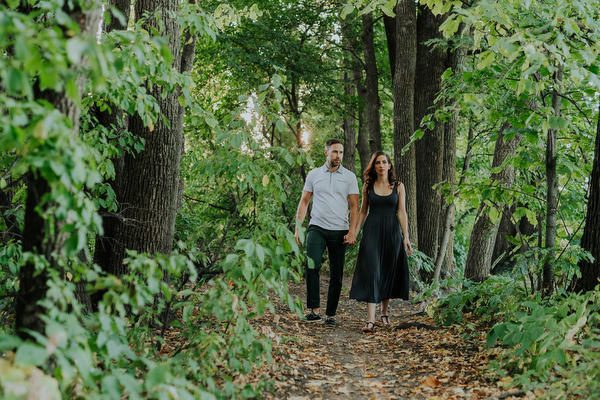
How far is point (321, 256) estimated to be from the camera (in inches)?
228

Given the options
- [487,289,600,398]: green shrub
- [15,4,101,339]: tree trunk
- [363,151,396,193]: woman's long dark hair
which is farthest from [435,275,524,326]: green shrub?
[15,4,101,339]: tree trunk

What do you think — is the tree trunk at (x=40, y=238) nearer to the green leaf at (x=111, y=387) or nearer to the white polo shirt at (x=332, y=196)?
the green leaf at (x=111, y=387)

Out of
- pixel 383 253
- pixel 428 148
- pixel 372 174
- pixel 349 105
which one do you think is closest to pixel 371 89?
pixel 349 105

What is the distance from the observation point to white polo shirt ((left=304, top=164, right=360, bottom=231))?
18.7 ft

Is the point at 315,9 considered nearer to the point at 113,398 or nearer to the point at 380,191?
the point at 380,191

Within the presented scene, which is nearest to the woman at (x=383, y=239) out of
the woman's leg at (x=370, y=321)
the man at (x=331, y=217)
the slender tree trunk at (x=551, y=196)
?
the woman's leg at (x=370, y=321)

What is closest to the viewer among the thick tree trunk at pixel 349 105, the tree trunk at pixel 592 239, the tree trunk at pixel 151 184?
the tree trunk at pixel 592 239

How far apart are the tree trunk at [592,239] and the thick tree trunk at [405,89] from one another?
4.39 metres

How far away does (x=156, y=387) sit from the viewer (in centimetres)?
198

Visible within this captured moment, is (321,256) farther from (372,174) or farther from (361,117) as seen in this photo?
(361,117)

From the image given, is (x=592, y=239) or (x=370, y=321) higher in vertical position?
(x=592, y=239)

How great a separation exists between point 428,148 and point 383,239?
3626 mm

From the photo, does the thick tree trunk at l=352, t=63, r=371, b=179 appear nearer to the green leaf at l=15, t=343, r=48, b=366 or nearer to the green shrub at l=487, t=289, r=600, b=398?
the green shrub at l=487, t=289, r=600, b=398

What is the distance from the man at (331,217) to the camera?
571cm
